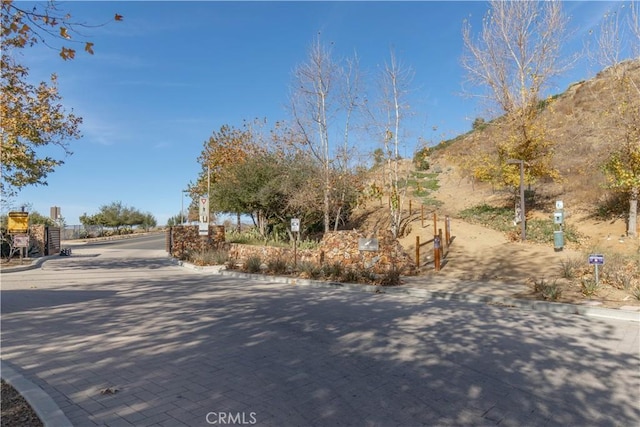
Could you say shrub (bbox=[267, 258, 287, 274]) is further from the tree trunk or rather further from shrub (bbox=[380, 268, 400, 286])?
the tree trunk

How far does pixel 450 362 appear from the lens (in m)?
5.54

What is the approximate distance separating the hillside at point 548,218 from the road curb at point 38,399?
9.74 metres

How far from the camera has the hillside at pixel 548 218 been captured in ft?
43.7

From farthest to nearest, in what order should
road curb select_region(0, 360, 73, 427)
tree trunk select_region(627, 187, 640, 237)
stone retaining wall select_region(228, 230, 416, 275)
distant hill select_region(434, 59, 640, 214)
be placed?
distant hill select_region(434, 59, 640, 214), tree trunk select_region(627, 187, 640, 237), stone retaining wall select_region(228, 230, 416, 275), road curb select_region(0, 360, 73, 427)

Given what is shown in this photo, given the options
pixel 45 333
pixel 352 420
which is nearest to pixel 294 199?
pixel 45 333

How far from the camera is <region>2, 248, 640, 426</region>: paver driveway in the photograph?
13.3ft

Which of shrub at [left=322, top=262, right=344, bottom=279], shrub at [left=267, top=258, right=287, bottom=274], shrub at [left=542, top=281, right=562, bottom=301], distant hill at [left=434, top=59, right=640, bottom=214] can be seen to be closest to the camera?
shrub at [left=542, top=281, right=562, bottom=301]

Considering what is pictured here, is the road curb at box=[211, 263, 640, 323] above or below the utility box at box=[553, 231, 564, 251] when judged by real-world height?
below

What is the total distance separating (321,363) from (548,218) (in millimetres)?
21287

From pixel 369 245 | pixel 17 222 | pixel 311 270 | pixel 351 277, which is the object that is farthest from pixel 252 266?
pixel 17 222

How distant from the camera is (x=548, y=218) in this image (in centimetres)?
2297

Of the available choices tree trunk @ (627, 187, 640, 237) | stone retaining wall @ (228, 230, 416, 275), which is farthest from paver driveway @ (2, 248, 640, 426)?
tree trunk @ (627, 187, 640, 237)

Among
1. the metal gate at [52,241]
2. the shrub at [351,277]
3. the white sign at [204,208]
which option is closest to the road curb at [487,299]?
the shrub at [351,277]

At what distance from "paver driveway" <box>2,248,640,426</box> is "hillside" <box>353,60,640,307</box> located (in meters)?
4.03
